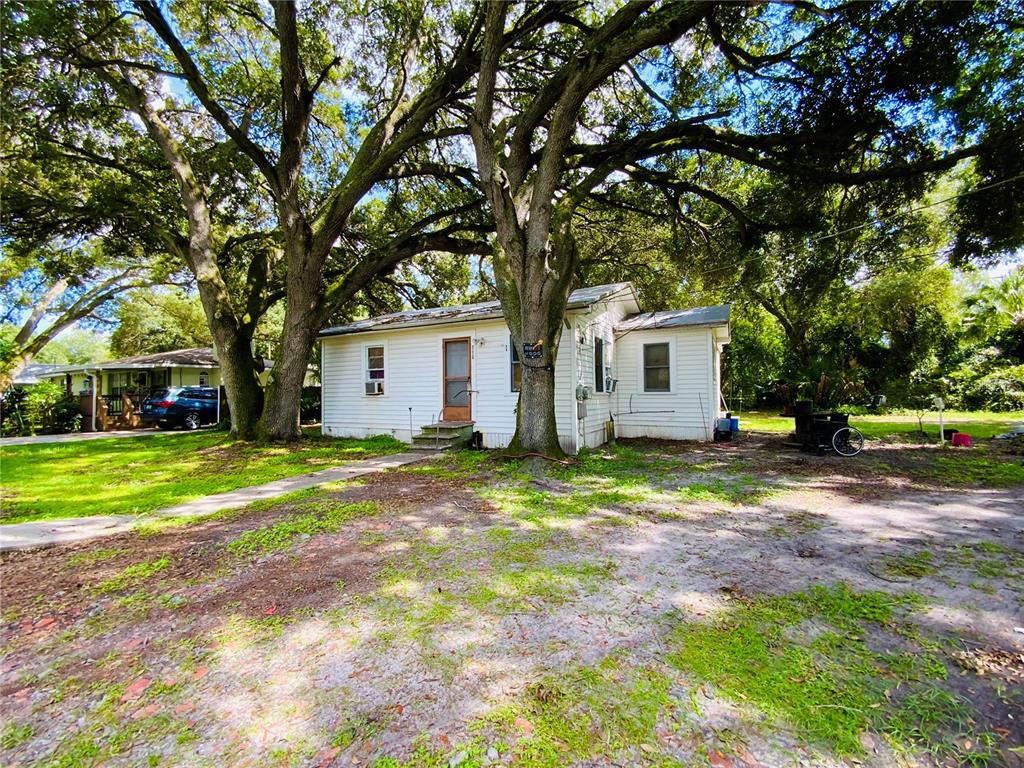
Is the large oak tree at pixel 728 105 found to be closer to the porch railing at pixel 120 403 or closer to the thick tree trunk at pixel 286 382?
the thick tree trunk at pixel 286 382

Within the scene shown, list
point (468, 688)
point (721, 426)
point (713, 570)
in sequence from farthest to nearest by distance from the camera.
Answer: point (721, 426) < point (713, 570) < point (468, 688)

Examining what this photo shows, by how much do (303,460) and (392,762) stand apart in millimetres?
8311

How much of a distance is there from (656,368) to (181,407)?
17654 millimetres

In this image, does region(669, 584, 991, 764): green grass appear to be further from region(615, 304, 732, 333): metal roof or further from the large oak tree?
region(615, 304, 732, 333): metal roof

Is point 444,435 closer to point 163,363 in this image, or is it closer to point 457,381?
point 457,381

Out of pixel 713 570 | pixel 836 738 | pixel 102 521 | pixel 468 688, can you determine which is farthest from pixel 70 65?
pixel 836 738

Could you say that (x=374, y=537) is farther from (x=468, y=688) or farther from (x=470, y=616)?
(x=468, y=688)

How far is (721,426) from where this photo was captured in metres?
11.7

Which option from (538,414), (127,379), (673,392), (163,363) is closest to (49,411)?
(163,363)

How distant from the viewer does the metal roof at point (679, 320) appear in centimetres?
1150

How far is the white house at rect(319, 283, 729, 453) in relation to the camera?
1038cm

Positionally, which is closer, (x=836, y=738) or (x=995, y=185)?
(x=836, y=738)

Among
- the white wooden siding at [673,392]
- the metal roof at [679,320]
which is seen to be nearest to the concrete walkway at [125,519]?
the white wooden siding at [673,392]

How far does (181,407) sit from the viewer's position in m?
17.5
